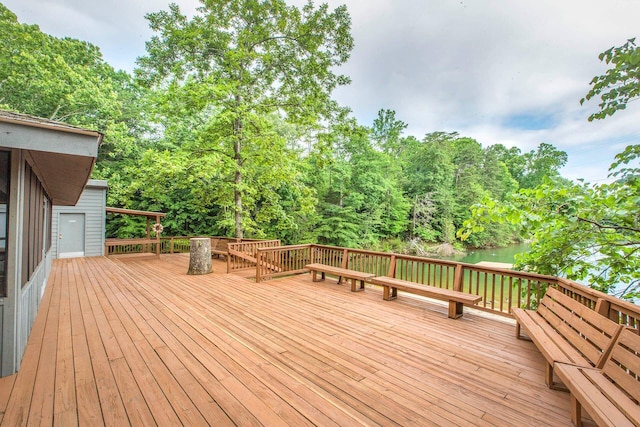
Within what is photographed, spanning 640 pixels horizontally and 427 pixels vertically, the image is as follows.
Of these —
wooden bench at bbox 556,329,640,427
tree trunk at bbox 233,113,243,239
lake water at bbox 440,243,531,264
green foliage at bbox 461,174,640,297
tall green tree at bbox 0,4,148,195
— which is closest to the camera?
wooden bench at bbox 556,329,640,427

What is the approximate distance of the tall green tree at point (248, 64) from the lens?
9344mm

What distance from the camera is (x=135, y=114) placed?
1530 cm

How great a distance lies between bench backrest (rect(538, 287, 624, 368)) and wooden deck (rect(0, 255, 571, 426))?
0.42 meters

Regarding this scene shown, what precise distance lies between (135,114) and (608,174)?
62.4 feet

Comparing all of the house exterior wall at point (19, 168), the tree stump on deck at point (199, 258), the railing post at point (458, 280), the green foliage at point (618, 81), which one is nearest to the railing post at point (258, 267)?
the tree stump on deck at point (199, 258)

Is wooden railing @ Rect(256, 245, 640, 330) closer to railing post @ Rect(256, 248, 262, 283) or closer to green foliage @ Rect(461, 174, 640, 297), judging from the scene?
railing post @ Rect(256, 248, 262, 283)

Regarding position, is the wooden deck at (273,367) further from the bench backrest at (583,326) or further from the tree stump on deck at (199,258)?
the tree stump on deck at (199,258)

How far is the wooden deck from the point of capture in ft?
6.04

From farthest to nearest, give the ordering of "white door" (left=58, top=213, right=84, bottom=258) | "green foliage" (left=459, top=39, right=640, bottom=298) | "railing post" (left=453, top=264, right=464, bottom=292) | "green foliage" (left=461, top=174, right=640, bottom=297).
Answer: "white door" (left=58, top=213, right=84, bottom=258) < "railing post" (left=453, top=264, right=464, bottom=292) < "green foliage" (left=461, top=174, right=640, bottom=297) < "green foliage" (left=459, top=39, right=640, bottom=298)

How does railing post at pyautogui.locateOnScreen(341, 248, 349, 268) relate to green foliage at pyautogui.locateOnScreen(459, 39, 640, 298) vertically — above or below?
below

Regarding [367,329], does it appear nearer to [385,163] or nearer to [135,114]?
[385,163]

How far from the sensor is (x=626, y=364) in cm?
164

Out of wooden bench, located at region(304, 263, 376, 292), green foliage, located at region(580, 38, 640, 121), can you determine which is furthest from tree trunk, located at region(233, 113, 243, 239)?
green foliage, located at region(580, 38, 640, 121)

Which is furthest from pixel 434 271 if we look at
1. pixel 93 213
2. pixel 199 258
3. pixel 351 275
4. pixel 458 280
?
pixel 93 213
